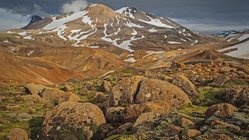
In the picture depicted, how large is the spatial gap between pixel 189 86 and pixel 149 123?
19778mm

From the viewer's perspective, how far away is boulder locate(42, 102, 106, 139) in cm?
3938

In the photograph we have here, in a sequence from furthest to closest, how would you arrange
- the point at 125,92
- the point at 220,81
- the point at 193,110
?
the point at 220,81, the point at 125,92, the point at 193,110

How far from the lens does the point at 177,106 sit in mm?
44875

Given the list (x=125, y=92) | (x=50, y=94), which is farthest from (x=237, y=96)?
(x=50, y=94)

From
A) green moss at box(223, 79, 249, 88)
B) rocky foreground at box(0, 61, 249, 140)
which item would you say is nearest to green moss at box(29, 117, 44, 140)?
rocky foreground at box(0, 61, 249, 140)

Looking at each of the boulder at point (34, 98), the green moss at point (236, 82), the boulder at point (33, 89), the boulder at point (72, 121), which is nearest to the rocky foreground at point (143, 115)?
the boulder at point (72, 121)

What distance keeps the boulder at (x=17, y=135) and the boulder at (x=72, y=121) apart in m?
2.69

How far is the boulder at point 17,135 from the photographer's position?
41875mm

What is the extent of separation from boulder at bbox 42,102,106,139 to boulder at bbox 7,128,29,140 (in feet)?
8.84

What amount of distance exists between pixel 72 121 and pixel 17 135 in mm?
6680

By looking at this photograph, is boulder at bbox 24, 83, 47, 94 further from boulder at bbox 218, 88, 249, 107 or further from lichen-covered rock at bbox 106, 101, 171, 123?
boulder at bbox 218, 88, 249, 107

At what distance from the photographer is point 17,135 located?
4206cm

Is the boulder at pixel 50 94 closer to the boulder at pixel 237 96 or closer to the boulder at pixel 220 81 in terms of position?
the boulder at pixel 220 81

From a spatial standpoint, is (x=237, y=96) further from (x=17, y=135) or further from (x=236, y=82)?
(x=17, y=135)
